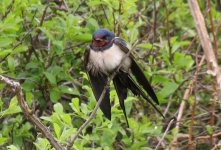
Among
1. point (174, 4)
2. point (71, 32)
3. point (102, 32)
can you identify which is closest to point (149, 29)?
point (174, 4)

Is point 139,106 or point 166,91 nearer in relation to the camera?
point 166,91

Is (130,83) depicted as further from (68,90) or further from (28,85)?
(28,85)

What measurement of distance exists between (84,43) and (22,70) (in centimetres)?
44

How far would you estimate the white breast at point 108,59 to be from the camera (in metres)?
3.82

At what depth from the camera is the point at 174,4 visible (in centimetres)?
525

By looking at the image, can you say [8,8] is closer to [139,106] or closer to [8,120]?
[8,120]

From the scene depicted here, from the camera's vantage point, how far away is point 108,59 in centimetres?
383

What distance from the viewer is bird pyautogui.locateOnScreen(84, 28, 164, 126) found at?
3.81 m

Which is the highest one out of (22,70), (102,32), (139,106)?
(102,32)

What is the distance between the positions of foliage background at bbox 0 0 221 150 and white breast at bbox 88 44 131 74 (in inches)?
5.6

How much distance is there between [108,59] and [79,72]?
807 millimetres

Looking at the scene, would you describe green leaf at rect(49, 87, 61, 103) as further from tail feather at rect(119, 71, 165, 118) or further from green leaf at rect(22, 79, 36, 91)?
tail feather at rect(119, 71, 165, 118)

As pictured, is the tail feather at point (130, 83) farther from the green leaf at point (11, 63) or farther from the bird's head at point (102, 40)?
the green leaf at point (11, 63)

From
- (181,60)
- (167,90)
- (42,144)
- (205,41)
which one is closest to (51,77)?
(167,90)
